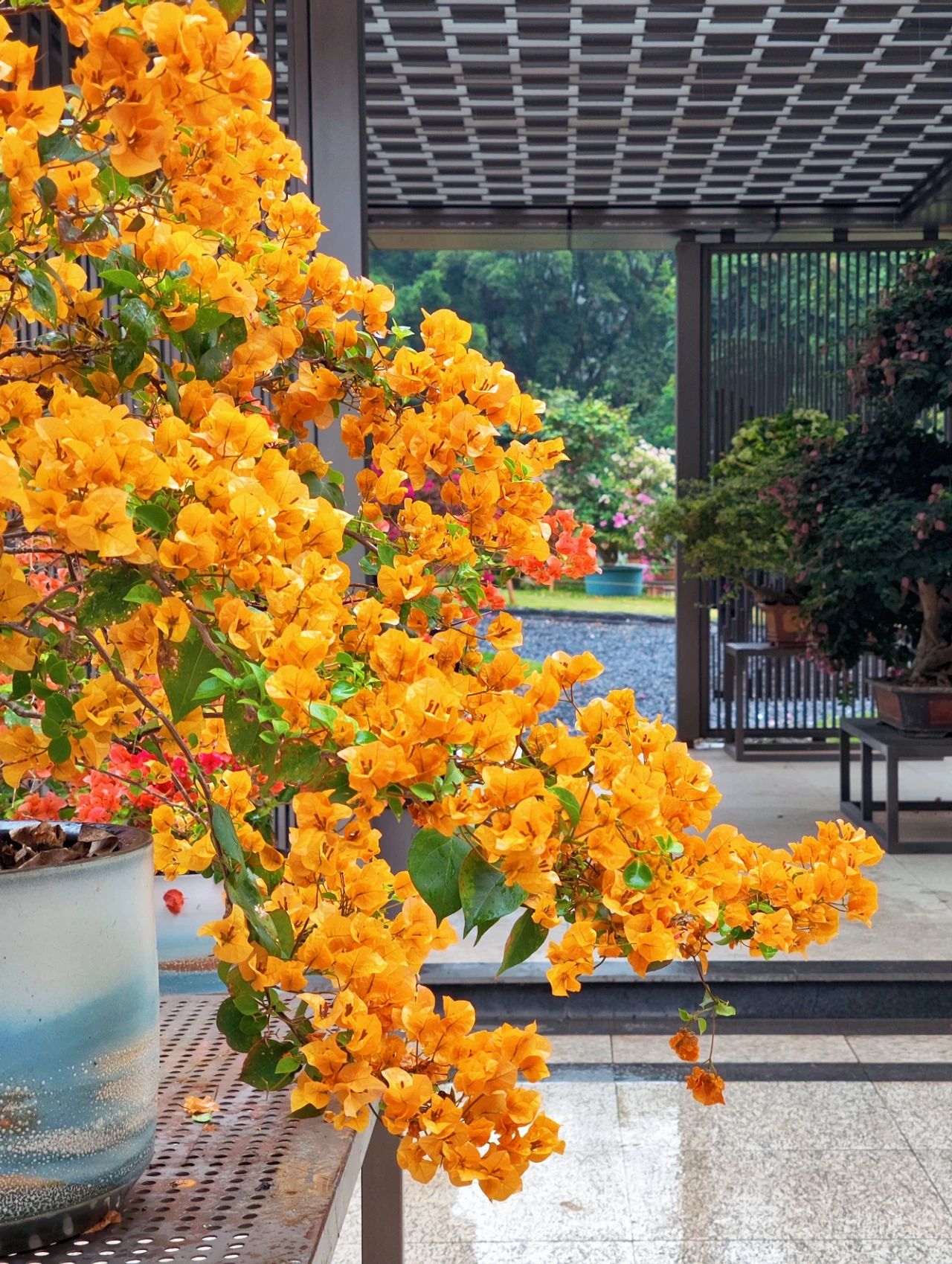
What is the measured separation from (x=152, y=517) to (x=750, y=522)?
21.4 feet

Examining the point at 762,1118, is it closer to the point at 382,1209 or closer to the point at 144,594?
the point at 382,1209

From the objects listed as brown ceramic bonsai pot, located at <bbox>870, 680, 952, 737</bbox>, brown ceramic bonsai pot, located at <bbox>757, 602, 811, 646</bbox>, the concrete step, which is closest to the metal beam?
brown ceramic bonsai pot, located at <bbox>757, 602, 811, 646</bbox>

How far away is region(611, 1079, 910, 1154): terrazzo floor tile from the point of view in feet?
9.41

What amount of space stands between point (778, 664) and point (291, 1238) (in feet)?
22.7

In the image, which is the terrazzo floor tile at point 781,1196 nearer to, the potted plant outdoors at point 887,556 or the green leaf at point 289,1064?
the green leaf at point 289,1064

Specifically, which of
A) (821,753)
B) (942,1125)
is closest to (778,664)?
(821,753)

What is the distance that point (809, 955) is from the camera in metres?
3.75

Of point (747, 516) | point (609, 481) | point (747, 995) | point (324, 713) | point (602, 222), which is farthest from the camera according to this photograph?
point (609, 481)

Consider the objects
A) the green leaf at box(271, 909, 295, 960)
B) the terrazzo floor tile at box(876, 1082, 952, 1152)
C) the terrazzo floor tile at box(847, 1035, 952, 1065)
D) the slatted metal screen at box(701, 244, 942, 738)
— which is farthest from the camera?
the slatted metal screen at box(701, 244, 942, 738)

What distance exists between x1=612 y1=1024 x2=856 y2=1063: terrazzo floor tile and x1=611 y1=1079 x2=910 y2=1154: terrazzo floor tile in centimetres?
19

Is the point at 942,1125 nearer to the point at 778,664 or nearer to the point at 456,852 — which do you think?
the point at 456,852

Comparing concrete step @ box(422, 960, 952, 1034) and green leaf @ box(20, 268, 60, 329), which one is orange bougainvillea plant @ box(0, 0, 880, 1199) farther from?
concrete step @ box(422, 960, 952, 1034)

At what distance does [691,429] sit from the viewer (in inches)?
305

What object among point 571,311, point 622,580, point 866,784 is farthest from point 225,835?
point 571,311
